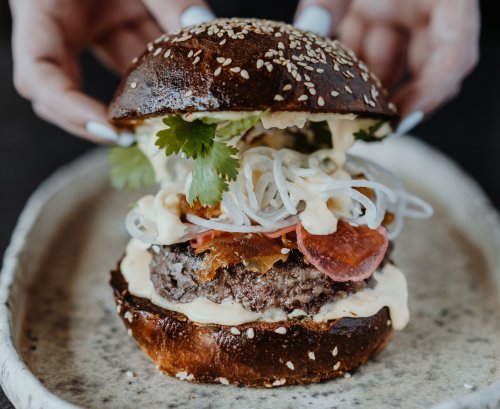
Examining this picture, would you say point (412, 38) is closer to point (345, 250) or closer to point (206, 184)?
point (345, 250)

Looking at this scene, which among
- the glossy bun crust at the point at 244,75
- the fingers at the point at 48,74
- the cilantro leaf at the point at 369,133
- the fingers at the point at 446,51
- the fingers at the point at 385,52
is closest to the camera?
the glossy bun crust at the point at 244,75

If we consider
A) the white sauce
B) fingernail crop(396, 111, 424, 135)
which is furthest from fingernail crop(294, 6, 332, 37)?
the white sauce

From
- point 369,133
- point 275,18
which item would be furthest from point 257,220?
point 275,18

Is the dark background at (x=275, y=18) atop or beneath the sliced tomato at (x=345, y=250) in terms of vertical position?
beneath

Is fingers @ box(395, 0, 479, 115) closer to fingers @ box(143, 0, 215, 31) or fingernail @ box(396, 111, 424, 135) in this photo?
fingernail @ box(396, 111, 424, 135)

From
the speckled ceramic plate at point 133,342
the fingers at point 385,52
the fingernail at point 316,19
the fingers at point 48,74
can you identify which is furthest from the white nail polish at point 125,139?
the fingers at point 385,52

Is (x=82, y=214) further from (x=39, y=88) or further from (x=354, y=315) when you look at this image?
(x=354, y=315)

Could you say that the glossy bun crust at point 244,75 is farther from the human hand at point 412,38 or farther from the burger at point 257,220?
the human hand at point 412,38
